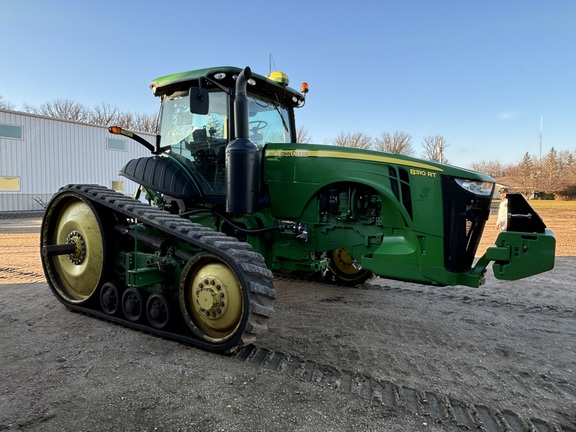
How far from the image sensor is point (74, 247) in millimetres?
4875

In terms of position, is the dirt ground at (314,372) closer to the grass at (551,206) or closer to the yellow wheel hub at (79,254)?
the yellow wheel hub at (79,254)

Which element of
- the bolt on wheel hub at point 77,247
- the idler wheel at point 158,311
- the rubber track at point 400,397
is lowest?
the rubber track at point 400,397

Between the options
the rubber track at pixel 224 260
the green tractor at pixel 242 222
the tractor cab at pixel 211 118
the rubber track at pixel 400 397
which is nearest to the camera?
the rubber track at pixel 400 397

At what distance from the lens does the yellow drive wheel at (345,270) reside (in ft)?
20.9

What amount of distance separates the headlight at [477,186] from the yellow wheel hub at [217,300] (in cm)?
228

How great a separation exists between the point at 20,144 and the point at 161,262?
18.8 m

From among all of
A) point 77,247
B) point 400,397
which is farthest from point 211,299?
point 77,247

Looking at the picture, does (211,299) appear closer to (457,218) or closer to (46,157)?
(457,218)

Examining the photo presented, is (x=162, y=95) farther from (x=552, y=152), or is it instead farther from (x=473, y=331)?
(x=552, y=152)

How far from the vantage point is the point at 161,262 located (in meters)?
4.23

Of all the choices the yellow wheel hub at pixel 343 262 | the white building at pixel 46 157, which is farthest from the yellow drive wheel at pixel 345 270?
the white building at pixel 46 157

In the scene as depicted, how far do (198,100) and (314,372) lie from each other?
2.80 meters

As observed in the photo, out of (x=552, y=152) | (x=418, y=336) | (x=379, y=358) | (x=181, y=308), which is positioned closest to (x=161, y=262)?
(x=181, y=308)

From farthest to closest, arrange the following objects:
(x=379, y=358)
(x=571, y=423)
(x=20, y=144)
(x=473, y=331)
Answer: (x=20, y=144)
(x=473, y=331)
(x=379, y=358)
(x=571, y=423)
